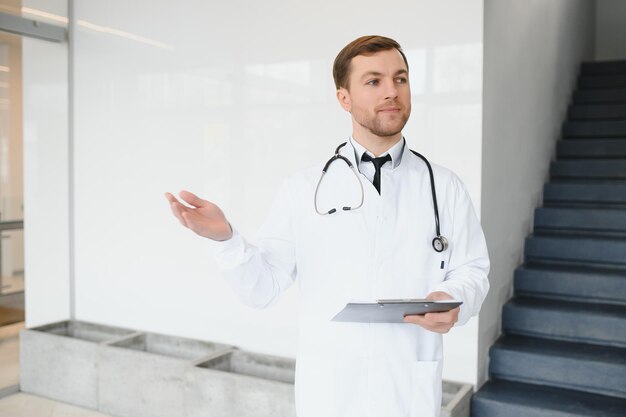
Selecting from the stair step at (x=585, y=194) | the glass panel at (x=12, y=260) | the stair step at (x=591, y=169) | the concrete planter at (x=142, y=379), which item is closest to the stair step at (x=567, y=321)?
the stair step at (x=585, y=194)

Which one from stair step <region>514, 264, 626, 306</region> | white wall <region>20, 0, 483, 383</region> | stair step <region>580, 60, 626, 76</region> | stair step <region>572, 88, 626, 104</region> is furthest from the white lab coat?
stair step <region>580, 60, 626, 76</region>

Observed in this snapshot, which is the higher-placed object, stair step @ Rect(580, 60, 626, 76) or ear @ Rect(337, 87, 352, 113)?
stair step @ Rect(580, 60, 626, 76)

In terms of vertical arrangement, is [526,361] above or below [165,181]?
below

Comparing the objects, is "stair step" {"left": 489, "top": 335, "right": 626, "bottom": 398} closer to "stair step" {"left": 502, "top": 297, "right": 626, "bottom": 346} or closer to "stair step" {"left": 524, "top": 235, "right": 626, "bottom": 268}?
"stair step" {"left": 502, "top": 297, "right": 626, "bottom": 346}

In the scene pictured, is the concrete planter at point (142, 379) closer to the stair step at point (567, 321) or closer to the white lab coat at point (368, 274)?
the stair step at point (567, 321)

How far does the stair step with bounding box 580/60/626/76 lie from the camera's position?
678cm

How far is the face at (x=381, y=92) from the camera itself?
1.66m

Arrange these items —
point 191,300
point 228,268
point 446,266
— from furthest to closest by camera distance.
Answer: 1. point 191,300
2. point 446,266
3. point 228,268

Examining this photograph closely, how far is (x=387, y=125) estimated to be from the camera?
1.66 meters

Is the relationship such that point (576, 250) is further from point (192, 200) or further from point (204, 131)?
→ point (192, 200)

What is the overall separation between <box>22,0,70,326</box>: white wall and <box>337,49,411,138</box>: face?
3562 millimetres

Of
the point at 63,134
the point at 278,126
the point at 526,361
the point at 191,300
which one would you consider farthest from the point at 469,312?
the point at 63,134

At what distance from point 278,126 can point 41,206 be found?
6.48 ft

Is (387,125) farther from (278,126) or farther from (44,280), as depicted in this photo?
(44,280)
